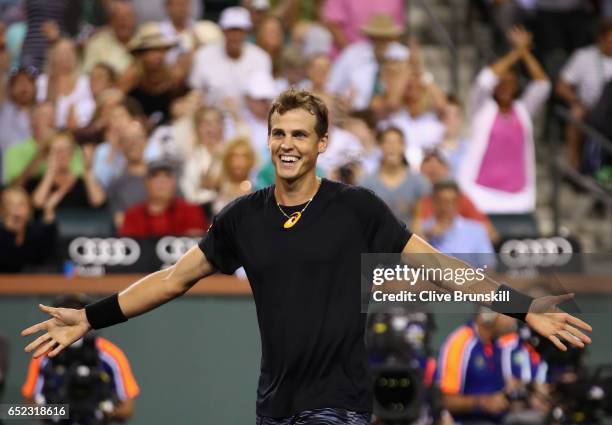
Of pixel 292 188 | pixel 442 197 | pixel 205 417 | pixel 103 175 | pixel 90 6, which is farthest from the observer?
pixel 90 6

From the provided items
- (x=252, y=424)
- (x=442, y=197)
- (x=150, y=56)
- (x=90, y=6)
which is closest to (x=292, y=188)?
(x=252, y=424)

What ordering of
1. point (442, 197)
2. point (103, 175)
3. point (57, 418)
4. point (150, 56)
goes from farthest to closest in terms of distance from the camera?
1. point (150, 56)
2. point (103, 175)
3. point (442, 197)
4. point (57, 418)

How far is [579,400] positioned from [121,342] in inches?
113

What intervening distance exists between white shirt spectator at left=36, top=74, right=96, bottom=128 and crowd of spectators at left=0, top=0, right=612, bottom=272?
0.04ft

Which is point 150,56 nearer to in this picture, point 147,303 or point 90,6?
point 90,6

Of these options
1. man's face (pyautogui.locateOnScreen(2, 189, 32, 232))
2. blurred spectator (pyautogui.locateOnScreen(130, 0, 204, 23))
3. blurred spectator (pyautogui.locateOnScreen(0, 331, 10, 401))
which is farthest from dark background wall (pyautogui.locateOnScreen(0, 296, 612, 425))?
blurred spectator (pyautogui.locateOnScreen(130, 0, 204, 23))

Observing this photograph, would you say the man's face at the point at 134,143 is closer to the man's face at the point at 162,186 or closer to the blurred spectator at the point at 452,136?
the man's face at the point at 162,186

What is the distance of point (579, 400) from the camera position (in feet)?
26.0

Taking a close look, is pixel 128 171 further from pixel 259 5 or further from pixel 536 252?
pixel 536 252

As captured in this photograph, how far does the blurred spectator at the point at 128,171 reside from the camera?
1068 cm

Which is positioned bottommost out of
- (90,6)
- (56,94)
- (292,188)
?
(292,188)

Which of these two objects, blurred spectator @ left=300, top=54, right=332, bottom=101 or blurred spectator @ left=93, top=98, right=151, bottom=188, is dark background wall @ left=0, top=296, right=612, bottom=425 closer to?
blurred spectator @ left=93, top=98, right=151, bottom=188

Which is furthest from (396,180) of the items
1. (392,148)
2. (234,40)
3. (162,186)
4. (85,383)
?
(85,383)

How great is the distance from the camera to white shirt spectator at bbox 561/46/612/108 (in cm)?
1302
